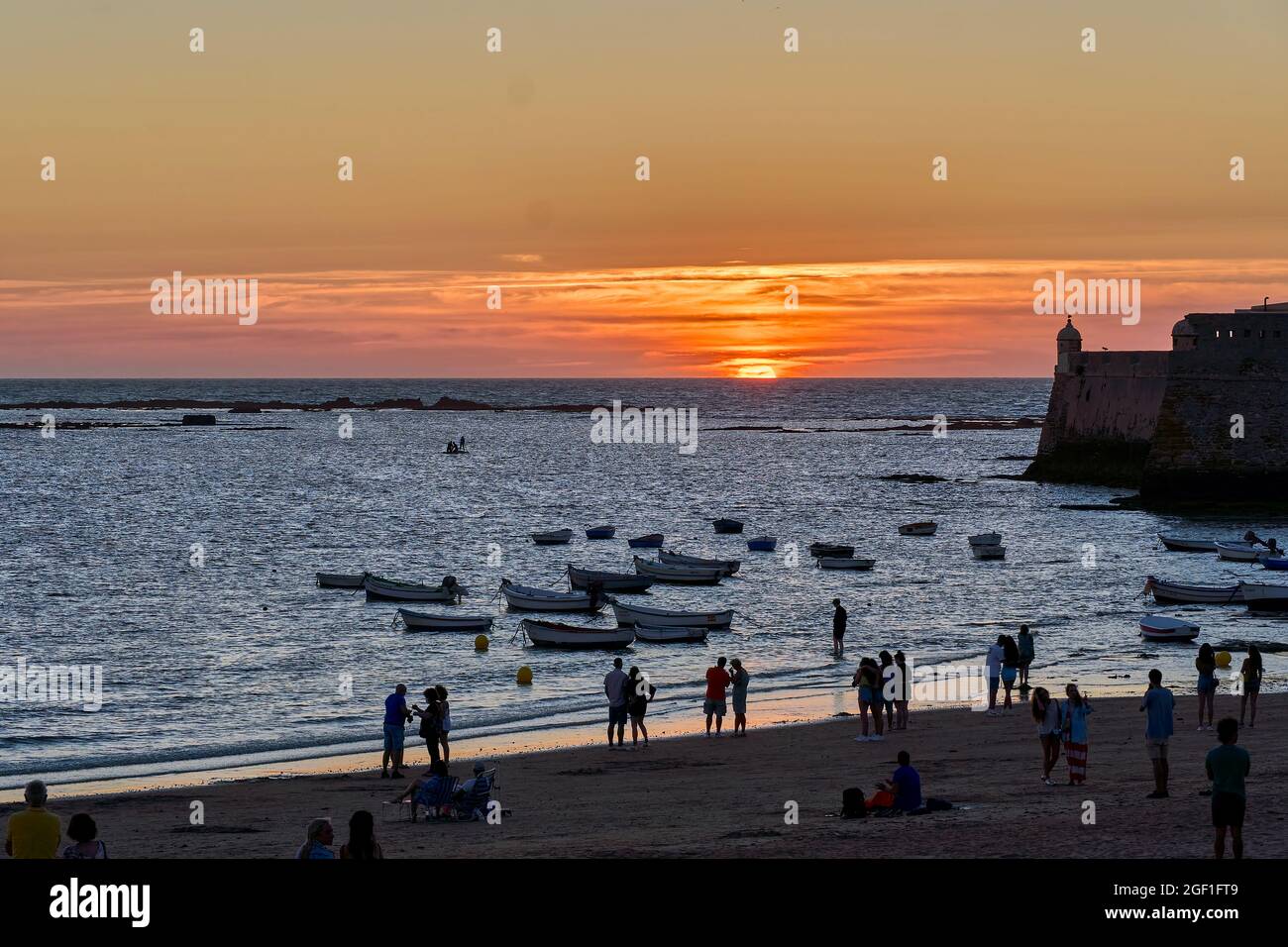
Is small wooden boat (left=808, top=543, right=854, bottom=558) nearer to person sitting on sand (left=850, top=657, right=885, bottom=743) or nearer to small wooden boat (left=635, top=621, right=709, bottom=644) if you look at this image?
small wooden boat (left=635, top=621, right=709, bottom=644)

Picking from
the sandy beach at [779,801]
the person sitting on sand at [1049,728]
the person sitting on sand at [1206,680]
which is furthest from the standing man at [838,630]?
the person sitting on sand at [1049,728]

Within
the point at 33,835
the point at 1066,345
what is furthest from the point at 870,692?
the point at 1066,345

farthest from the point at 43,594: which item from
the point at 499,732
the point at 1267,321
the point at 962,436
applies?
the point at 962,436

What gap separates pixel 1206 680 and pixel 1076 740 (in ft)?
19.5

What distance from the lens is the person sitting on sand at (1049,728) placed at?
815 inches

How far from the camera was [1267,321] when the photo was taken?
7262cm

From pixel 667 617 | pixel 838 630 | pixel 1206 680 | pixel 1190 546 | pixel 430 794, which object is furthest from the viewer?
pixel 1190 546

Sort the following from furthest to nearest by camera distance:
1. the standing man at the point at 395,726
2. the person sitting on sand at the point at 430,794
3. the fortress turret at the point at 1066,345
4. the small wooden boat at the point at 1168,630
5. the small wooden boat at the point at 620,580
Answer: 1. the fortress turret at the point at 1066,345
2. the small wooden boat at the point at 620,580
3. the small wooden boat at the point at 1168,630
4. the standing man at the point at 395,726
5. the person sitting on sand at the point at 430,794

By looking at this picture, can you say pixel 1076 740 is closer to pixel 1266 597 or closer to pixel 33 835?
pixel 33 835

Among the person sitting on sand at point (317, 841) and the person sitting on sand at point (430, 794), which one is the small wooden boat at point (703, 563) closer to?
the person sitting on sand at point (430, 794)

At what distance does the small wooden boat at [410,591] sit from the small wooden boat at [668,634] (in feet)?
34.1

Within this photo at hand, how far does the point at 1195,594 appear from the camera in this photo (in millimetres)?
47281
